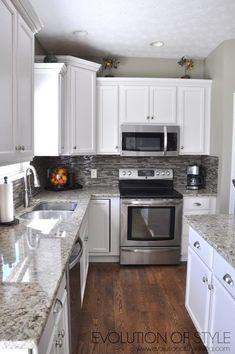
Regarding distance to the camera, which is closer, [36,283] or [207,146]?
[36,283]

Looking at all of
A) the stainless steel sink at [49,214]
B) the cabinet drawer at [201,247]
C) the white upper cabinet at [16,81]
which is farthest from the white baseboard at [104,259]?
the white upper cabinet at [16,81]

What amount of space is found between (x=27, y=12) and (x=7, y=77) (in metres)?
0.52

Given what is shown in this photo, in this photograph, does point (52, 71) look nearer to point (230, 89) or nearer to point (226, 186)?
point (230, 89)

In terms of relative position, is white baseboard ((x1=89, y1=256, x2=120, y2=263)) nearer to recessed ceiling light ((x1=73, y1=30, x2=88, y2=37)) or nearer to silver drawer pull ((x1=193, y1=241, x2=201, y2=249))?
silver drawer pull ((x1=193, y1=241, x2=201, y2=249))

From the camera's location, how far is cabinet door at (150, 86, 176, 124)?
3.40 metres

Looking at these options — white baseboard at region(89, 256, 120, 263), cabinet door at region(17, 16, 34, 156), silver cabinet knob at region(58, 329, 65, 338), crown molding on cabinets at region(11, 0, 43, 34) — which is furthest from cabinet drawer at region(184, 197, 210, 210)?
crown molding on cabinets at region(11, 0, 43, 34)

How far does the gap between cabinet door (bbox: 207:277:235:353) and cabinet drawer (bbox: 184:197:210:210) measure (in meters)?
1.72

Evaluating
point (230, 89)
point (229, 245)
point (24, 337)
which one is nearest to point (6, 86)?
point (24, 337)

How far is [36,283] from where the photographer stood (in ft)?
3.66

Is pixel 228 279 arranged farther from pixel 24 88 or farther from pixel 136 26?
pixel 136 26

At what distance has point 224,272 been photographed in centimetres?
147

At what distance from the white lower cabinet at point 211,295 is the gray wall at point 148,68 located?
93.6 inches

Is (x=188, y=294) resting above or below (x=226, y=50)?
below

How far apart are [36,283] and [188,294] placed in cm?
142
